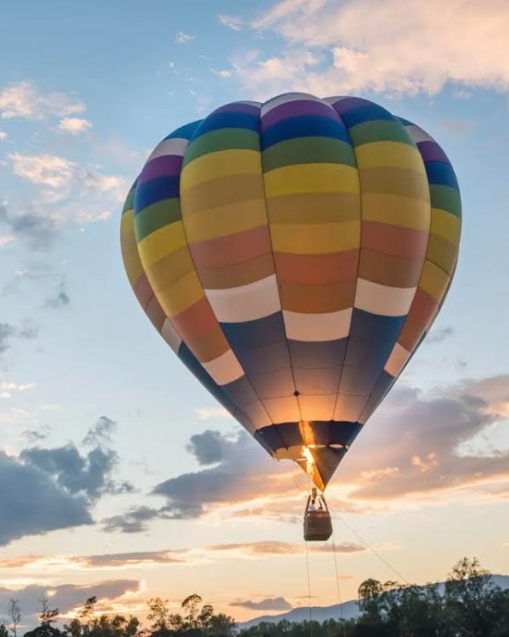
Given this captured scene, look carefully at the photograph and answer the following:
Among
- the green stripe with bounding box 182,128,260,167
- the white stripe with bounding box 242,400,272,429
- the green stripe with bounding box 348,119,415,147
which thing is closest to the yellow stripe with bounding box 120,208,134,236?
the green stripe with bounding box 182,128,260,167

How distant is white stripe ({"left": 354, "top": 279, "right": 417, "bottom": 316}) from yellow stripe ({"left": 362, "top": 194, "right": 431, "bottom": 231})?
1.34 metres

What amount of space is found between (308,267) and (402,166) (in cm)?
305

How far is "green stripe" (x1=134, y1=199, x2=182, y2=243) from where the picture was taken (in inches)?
729

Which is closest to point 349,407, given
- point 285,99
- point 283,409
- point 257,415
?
point 283,409

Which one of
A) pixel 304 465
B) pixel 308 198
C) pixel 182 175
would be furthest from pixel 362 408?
pixel 182 175

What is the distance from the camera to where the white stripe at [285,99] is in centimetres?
1892

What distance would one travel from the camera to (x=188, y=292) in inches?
726

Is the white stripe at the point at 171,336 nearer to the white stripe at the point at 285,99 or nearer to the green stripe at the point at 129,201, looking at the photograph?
the green stripe at the point at 129,201

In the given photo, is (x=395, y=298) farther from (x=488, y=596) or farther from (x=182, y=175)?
(x=488, y=596)

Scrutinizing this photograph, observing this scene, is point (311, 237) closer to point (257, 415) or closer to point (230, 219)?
point (230, 219)

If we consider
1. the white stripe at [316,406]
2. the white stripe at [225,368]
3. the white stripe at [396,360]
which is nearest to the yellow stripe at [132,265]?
the white stripe at [225,368]

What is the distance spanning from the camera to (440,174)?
19.9 meters

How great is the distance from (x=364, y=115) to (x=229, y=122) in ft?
9.73

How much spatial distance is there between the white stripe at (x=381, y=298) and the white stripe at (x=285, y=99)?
173 inches
